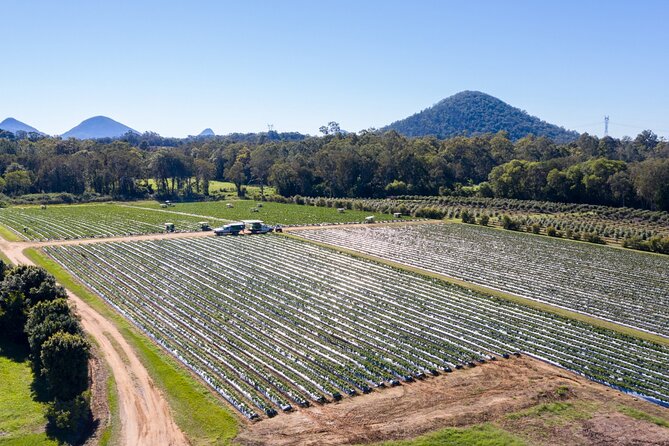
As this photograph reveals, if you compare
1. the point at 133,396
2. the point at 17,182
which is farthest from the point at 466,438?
the point at 17,182

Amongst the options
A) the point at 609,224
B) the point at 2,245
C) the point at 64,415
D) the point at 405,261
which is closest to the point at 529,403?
the point at 64,415

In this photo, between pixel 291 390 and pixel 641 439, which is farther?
pixel 291 390

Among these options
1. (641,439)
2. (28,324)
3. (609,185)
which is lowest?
(641,439)

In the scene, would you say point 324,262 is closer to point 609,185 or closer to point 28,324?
point 28,324

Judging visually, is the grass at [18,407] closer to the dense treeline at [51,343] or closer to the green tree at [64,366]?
the dense treeline at [51,343]

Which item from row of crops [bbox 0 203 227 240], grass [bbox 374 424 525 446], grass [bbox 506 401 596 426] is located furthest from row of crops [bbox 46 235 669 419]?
row of crops [bbox 0 203 227 240]

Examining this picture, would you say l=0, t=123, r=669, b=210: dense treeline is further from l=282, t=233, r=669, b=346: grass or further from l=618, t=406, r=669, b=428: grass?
l=618, t=406, r=669, b=428: grass
